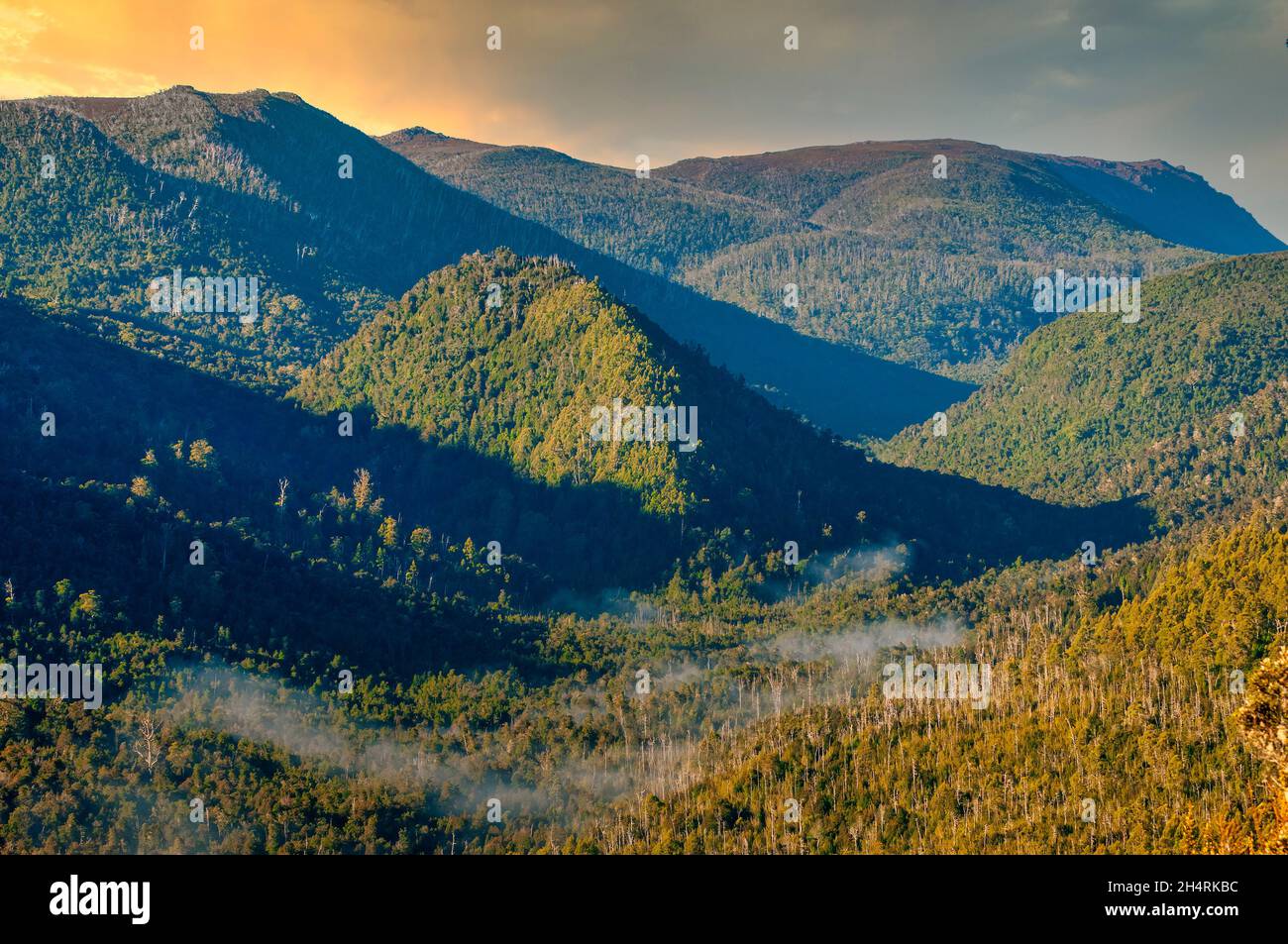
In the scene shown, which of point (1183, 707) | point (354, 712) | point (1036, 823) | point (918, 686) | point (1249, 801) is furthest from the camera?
point (918, 686)

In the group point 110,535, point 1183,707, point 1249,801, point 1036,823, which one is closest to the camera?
point 1249,801

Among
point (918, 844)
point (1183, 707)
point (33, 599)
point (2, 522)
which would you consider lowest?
point (918, 844)

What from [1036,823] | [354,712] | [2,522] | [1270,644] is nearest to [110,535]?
[2,522]

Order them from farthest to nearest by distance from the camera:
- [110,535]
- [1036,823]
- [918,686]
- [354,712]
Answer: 1. [918,686]
2. [110,535]
3. [354,712]
4. [1036,823]

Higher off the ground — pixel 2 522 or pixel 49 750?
pixel 2 522

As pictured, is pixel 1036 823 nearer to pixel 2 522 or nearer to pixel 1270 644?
pixel 1270 644

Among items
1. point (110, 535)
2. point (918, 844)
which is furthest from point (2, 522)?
point (918, 844)

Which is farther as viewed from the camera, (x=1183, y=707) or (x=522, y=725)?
(x=522, y=725)
